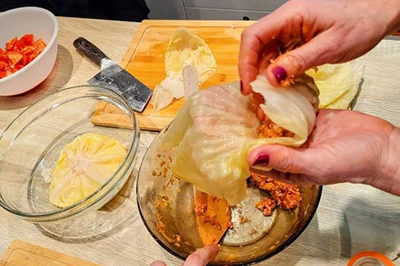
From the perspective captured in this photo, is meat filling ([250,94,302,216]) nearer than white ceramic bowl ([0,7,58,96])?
Yes

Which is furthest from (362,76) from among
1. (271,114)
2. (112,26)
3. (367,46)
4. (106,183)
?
(112,26)

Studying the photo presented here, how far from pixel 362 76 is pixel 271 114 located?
64 centimetres

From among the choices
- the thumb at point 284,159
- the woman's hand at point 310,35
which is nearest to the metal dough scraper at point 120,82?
the woman's hand at point 310,35

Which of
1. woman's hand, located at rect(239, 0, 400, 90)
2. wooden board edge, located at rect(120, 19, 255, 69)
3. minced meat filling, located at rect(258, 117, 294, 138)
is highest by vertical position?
woman's hand, located at rect(239, 0, 400, 90)

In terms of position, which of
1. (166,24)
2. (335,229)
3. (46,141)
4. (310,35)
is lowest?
(335,229)

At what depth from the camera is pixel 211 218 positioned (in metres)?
1.16

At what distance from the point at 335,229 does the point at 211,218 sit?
0.32 meters

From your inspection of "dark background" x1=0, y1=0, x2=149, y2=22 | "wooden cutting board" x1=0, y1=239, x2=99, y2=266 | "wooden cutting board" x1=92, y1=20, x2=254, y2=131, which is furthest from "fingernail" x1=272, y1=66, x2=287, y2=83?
"dark background" x1=0, y1=0, x2=149, y2=22

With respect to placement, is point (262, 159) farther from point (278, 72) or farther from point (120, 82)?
point (120, 82)

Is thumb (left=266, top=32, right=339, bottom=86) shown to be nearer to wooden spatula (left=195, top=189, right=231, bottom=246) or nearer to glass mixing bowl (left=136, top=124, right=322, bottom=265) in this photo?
glass mixing bowl (left=136, top=124, right=322, bottom=265)

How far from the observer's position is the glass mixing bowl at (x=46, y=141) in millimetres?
1294

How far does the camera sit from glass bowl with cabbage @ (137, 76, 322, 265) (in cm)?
94

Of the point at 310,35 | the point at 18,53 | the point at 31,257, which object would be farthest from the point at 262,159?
the point at 18,53

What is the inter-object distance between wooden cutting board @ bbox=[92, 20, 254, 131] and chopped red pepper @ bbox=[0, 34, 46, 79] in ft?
1.11
